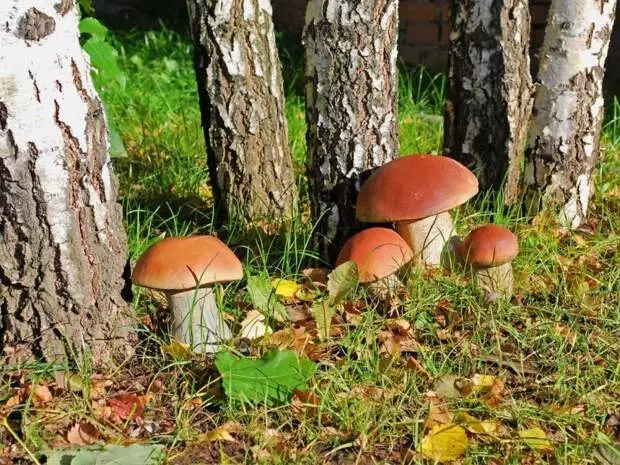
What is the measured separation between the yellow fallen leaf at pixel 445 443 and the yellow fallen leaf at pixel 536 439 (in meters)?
0.17

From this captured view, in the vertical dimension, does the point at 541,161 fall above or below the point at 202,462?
above

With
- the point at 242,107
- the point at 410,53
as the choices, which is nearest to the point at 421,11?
the point at 410,53

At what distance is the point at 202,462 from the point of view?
7.81 ft

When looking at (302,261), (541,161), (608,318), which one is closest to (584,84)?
(541,161)

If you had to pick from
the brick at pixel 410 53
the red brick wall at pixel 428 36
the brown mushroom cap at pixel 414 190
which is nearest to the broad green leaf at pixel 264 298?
the brown mushroom cap at pixel 414 190

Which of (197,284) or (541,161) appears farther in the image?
(541,161)

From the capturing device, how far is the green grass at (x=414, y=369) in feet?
8.00

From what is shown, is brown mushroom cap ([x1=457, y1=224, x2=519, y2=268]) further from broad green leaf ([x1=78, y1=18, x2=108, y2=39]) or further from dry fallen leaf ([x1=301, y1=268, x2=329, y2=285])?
broad green leaf ([x1=78, y1=18, x2=108, y2=39])

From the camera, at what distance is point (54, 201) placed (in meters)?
2.57

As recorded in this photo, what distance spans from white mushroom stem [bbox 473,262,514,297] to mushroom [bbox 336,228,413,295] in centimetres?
26

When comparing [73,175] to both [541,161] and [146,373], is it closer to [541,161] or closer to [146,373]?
[146,373]

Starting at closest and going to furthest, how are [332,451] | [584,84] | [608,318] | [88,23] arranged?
[332,451], [608,318], [88,23], [584,84]

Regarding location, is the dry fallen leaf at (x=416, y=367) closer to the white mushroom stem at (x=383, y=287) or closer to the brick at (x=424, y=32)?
the white mushroom stem at (x=383, y=287)

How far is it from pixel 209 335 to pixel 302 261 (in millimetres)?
750
